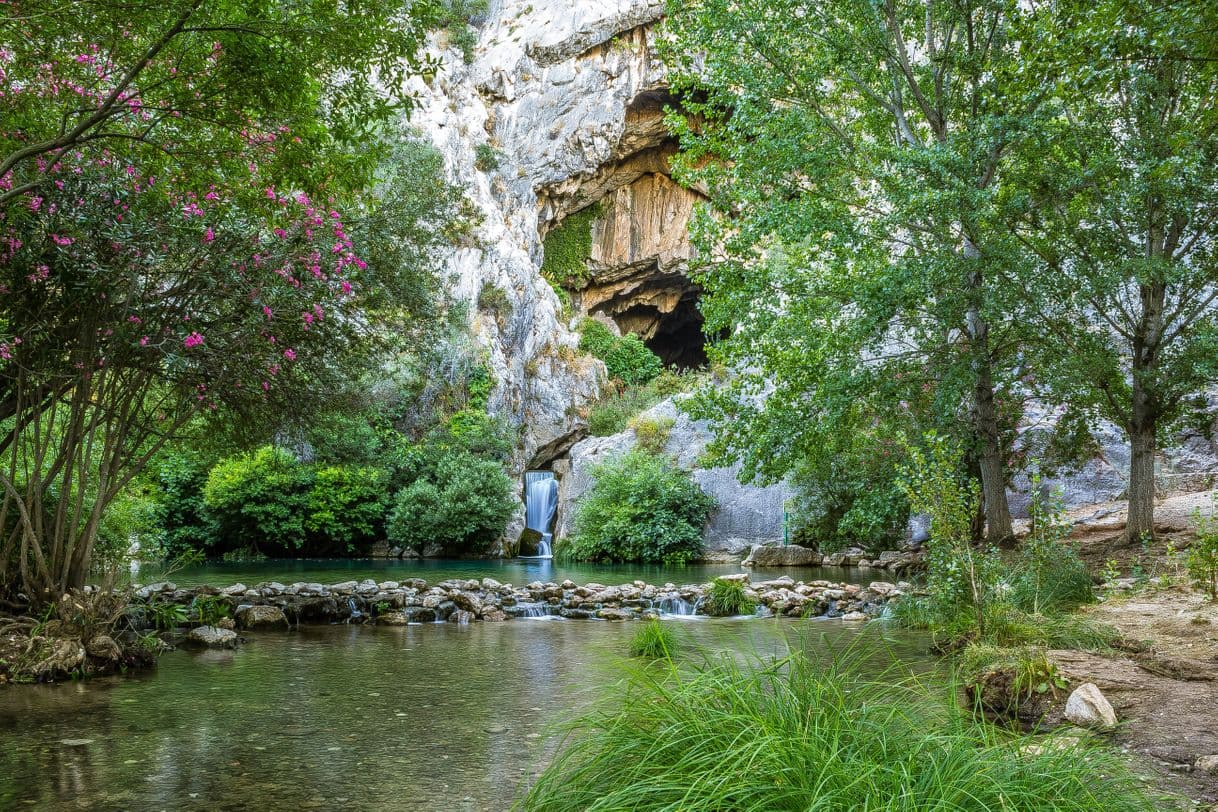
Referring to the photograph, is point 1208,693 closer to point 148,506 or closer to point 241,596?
point 241,596

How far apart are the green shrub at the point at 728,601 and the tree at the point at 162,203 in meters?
6.60

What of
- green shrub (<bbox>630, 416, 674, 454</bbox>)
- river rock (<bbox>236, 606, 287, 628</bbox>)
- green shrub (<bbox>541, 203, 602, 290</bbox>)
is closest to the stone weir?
river rock (<bbox>236, 606, 287, 628</bbox>)

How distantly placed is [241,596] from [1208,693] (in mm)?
10274

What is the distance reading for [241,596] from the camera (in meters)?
10.3

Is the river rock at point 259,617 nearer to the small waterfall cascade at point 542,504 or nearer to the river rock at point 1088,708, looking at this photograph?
the river rock at point 1088,708

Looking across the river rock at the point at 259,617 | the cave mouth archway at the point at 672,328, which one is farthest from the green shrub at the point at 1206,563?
the cave mouth archway at the point at 672,328

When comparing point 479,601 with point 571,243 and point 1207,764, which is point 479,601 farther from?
point 571,243

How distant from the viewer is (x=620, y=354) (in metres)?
36.0

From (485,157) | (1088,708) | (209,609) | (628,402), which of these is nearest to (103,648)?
(209,609)

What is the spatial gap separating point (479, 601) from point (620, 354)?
85.0 ft

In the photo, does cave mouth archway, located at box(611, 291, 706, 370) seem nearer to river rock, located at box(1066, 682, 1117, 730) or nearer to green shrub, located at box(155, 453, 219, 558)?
green shrub, located at box(155, 453, 219, 558)

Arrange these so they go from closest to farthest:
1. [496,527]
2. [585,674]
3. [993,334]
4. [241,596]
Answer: [585,674] → [241,596] → [993,334] → [496,527]

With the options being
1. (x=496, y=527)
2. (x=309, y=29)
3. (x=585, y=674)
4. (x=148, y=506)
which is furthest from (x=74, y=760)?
(x=496, y=527)

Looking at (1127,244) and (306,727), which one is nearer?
(306,727)
